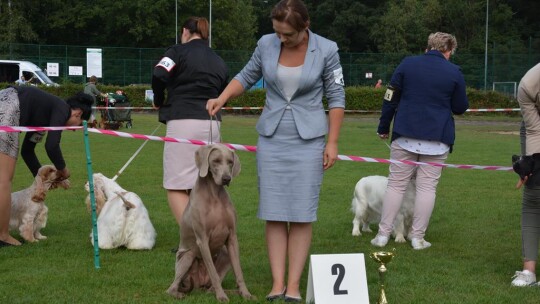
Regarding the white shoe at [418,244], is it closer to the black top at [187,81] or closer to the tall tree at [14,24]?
the black top at [187,81]

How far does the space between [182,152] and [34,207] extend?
1.98 metres

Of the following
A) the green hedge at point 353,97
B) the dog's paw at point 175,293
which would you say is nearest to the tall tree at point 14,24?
the green hedge at point 353,97

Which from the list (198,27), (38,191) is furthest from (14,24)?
(198,27)

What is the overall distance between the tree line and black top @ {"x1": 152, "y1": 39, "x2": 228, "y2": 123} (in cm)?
4808

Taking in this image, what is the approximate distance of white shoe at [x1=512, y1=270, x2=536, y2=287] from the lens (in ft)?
18.0

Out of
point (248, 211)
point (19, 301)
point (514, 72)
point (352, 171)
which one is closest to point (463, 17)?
point (514, 72)

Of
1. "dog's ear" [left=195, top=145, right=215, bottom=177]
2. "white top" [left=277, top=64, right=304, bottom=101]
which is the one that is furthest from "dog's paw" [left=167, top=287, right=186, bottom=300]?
"white top" [left=277, top=64, right=304, bottom=101]

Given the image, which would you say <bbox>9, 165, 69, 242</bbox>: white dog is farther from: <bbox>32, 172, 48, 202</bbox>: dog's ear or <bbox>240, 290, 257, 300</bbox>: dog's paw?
<bbox>240, 290, 257, 300</bbox>: dog's paw

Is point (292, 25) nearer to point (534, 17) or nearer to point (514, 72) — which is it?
point (514, 72)

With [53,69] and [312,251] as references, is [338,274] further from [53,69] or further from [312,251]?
[53,69]

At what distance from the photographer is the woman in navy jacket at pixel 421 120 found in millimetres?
6680

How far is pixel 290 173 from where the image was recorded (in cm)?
484

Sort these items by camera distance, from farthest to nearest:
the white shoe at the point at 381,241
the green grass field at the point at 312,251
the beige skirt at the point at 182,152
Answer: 1. the white shoe at the point at 381,241
2. the beige skirt at the point at 182,152
3. the green grass field at the point at 312,251

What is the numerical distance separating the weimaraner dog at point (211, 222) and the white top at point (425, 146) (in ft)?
7.25
